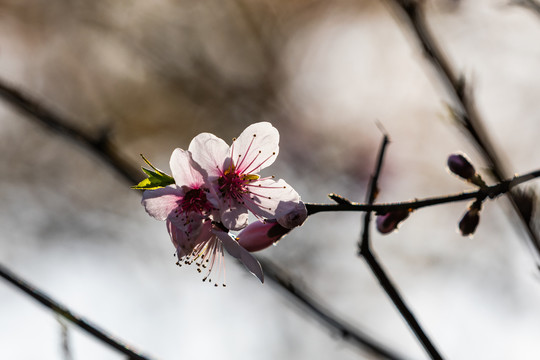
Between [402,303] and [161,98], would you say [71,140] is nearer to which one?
[402,303]

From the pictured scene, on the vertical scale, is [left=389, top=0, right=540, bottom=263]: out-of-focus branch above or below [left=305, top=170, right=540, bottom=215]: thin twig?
above

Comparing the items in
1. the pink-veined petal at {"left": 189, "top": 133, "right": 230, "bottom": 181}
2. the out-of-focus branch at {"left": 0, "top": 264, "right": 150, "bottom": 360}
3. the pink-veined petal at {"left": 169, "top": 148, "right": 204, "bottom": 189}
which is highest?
the pink-veined petal at {"left": 189, "top": 133, "right": 230, "bottom": 181}

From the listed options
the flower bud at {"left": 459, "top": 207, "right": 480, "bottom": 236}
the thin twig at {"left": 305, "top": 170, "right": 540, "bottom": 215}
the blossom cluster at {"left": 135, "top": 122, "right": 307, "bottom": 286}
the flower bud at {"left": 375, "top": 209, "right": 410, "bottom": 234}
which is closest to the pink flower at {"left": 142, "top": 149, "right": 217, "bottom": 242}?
the blossom cluster at {"left": 135, "top": 122, "right": 307, "bottom": 286}

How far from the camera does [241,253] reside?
58.2 inches

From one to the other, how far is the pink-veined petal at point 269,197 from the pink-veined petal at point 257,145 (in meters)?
0.08

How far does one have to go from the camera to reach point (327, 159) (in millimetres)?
6254

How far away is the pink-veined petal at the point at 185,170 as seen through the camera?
4.86 feet

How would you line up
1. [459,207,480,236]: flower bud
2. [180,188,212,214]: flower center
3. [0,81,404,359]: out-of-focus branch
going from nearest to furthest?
1. [180,188,212,214]: flower center
2. [459,207,480,236]: flower bud
3. [0,81,404,359]: out-of-focus branch

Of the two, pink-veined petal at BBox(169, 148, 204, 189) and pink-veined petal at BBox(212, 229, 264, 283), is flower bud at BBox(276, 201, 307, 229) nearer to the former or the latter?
pink-veined petal at BBox(212, 229, 264, 283)

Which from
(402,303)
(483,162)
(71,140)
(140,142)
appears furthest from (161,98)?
(402,303)

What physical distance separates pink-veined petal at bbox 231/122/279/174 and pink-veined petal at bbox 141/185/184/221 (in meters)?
0.23

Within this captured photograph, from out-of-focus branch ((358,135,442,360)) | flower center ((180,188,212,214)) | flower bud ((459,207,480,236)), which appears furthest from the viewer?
flower bud ((459,207,480,236))

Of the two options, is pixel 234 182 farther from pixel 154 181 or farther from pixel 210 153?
pixel 154 181

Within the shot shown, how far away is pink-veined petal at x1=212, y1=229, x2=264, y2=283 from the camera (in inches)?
57.6
